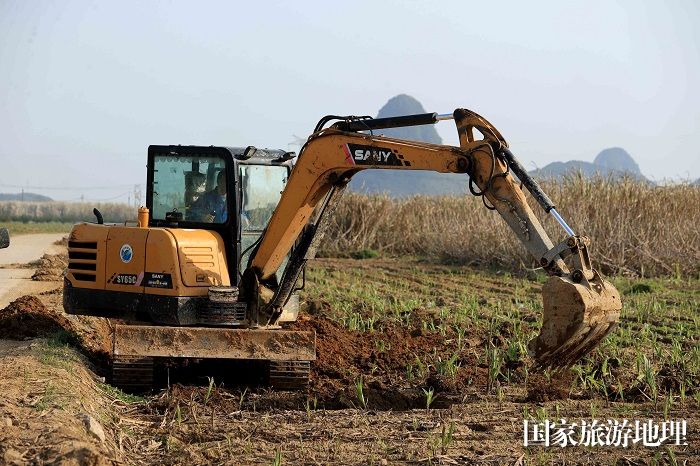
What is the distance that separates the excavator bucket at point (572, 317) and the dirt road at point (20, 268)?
35.2ft

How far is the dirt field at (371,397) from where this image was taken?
7566mm

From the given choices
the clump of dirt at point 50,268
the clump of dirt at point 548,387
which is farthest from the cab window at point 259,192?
the clump of dirt at point 50,268

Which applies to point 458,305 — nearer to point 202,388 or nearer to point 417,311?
point 417,311

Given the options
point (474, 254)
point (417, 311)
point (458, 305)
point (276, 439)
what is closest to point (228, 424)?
point (276, 439)

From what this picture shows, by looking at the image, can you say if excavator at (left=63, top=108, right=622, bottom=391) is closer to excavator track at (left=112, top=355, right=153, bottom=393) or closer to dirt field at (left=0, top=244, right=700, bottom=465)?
excavator track at (left=112, top=355, right=153, bottom=393)

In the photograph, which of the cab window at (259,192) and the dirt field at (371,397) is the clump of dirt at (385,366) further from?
the cab window at (259,192)

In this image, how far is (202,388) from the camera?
10234 mm

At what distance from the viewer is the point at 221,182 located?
35.8 ft

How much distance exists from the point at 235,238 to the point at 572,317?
3820 mm

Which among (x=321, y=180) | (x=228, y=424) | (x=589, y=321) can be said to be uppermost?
(x=321, y=180)

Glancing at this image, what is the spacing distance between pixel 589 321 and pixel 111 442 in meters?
3.79

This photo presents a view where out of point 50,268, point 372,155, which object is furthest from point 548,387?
point 50,268

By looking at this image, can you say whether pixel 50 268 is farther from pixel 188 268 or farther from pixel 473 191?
pixel 473 191

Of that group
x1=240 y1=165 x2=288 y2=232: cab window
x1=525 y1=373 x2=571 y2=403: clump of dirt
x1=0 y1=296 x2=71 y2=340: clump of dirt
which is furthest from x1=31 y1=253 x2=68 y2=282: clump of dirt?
x1=525 y1=373 x2=571 y2=403: clump of dirt
